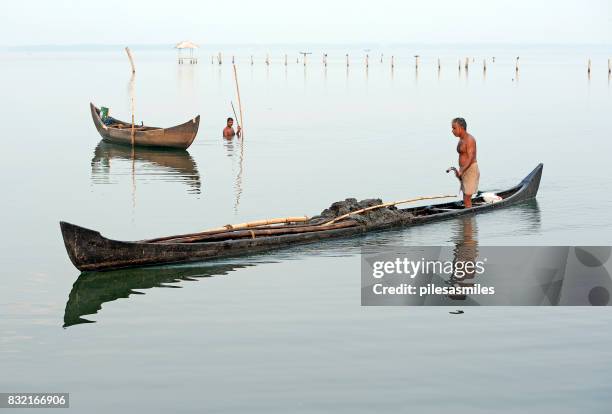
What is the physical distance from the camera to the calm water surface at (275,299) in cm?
996

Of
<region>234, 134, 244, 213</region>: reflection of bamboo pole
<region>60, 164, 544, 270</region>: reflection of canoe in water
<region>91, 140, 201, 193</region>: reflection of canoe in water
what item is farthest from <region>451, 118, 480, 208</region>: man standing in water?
<region>91, 140, 201, 193</region>: reflection of canoe in water

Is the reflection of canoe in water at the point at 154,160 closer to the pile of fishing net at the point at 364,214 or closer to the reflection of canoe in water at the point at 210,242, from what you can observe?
the pile of fishing net at the point at 364,214

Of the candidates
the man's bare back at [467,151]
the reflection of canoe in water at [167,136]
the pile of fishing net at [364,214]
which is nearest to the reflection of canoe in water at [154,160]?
the reflection of canoe in water at [167,136]

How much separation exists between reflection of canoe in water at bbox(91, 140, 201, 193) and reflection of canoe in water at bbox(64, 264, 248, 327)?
28.5 ft

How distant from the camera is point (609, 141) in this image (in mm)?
34344

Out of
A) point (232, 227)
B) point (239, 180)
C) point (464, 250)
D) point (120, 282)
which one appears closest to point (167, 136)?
point (239, 180)

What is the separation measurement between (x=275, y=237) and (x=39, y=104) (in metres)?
39.6

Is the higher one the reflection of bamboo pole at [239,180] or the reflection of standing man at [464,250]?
the reflection of bamboo pole at [239,180]

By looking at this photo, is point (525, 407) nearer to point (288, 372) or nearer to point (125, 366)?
point (288, 372)

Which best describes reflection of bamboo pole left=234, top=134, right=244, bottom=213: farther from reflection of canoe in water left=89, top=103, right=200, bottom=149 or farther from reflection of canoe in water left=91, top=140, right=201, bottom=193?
reflection of canoe in water left=89, top=103, right=200, bottom=149

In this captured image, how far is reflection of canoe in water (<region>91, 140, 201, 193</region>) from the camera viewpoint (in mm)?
25297

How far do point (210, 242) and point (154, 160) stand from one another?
14.1 meters

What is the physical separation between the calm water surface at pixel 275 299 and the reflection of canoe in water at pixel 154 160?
104mm

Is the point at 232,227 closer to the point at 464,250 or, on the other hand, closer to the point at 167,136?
the point at 464,250
